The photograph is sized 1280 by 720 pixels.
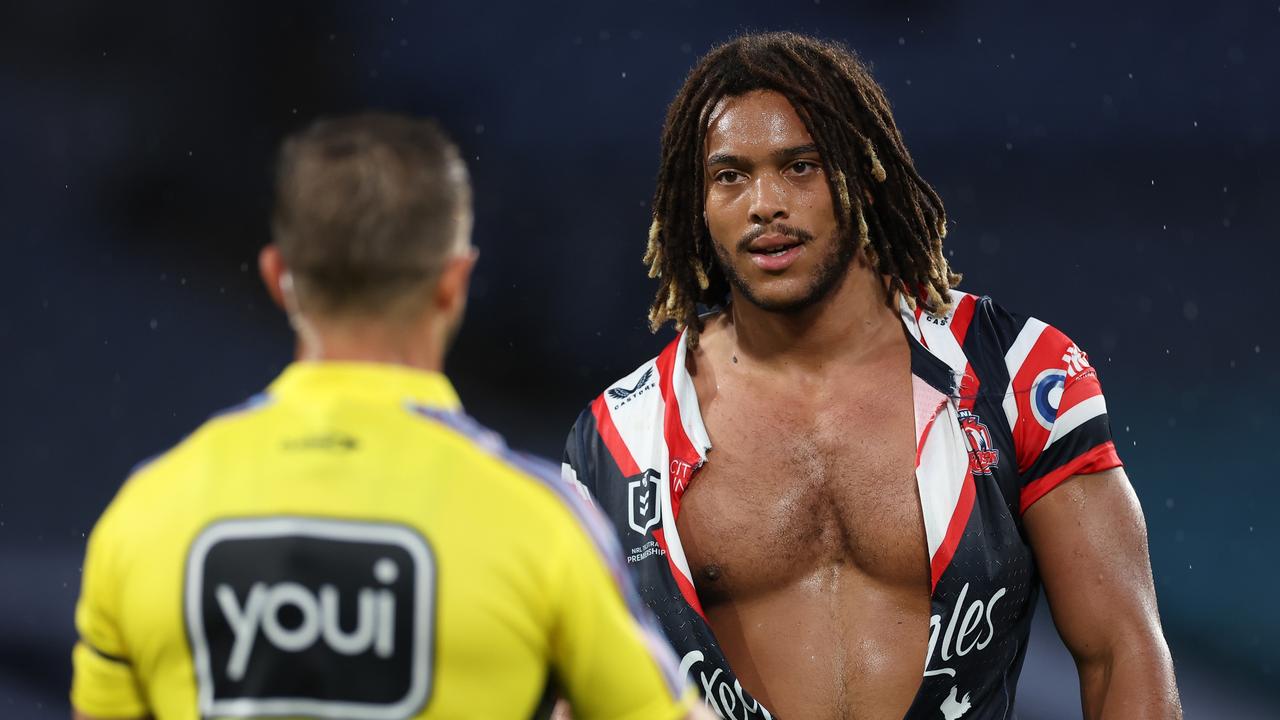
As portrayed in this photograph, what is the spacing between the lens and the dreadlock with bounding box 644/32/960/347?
9.26 ft

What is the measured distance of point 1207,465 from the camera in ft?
13.9

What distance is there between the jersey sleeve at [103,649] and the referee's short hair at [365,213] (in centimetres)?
32

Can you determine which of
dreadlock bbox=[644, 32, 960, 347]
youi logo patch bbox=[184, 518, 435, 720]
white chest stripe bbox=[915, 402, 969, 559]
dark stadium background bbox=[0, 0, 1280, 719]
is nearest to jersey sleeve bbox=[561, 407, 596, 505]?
dreadlock bbox=[644, 32, 960, 347]

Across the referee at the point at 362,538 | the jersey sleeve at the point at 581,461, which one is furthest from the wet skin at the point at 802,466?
the referee at the point at 362,538

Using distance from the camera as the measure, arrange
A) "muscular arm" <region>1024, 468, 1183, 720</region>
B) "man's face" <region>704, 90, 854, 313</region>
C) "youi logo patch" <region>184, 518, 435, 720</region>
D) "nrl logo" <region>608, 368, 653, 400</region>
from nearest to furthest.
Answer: "youi logo patch" <region>184, 518, 435, 720</region> → "muscular arm" <region>1024, 468, 1183, 720</region> → "man's face" <region>704, 90, 854, 313</region> → "nrl logo" <region>608, 368, 653, 400</region>

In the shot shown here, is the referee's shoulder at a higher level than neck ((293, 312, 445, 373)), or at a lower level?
lower

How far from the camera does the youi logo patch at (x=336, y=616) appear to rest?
139cm

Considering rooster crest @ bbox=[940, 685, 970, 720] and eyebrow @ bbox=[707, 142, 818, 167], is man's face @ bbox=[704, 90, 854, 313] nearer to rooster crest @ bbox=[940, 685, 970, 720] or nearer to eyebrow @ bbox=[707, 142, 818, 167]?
eyebrow @ bbox=[707, 142, 818, 167]

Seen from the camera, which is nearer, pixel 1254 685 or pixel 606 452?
pixel 606 452

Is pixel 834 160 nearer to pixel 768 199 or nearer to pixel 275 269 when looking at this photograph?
pixel 768 199

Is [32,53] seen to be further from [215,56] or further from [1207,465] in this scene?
[1207,465]

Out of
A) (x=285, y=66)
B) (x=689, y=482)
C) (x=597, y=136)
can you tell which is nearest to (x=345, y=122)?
(x=689, y=482)

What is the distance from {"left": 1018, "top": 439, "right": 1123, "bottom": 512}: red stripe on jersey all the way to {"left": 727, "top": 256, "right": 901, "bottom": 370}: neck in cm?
40

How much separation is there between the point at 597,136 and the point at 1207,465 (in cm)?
195
